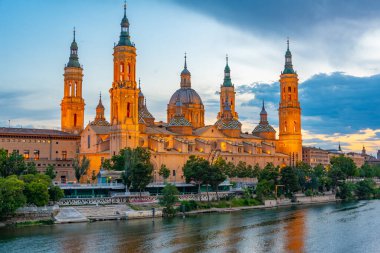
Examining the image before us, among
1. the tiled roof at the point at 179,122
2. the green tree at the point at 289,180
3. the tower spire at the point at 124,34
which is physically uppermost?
the tower spire at the point at 124,34

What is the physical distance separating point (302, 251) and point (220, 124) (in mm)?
69892

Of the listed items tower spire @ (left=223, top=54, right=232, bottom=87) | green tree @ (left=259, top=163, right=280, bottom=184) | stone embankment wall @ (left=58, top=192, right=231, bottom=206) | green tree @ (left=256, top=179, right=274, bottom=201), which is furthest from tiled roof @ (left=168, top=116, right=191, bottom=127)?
tower spire @ (left=223, top=54, right=232, bottom=87)

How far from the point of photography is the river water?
47156 mm

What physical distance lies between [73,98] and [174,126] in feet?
69.7

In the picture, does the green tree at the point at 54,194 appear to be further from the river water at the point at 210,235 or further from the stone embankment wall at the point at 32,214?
the river water at the point at 210,235

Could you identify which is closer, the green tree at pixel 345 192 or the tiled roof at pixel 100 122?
the green tree at pixel 345 192

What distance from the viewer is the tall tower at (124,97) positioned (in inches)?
3521

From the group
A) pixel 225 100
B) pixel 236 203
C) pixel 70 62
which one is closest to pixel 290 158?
pixel 225 100

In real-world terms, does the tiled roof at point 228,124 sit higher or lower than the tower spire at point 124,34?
lower

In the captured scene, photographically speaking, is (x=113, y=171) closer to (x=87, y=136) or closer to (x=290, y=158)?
(x=87, y=136)

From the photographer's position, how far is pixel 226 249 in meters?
47.2

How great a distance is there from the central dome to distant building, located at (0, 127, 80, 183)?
25672 mm

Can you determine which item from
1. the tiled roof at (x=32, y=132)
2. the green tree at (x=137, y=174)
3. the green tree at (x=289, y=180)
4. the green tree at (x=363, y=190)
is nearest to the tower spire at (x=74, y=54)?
the tiled roof at (x=32, y=132)

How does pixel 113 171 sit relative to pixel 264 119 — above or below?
below
